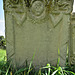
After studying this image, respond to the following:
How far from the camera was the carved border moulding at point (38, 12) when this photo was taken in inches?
93.6

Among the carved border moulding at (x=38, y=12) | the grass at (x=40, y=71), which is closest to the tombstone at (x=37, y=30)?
the carved border moulding at (x=38, y=12)

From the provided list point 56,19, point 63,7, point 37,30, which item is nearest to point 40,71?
point 37,30

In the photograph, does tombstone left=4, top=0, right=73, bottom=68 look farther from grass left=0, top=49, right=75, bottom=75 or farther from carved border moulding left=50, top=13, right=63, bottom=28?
grass left=0, top=49, right=75, bottom=75

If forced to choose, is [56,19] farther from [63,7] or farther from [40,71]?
[40,71]

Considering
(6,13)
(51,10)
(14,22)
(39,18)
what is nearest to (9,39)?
(14,22)

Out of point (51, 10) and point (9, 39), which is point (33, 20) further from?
point (9, 39)

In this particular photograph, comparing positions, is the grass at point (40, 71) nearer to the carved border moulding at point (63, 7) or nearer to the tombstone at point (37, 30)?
the tombstone at point (37, 30)

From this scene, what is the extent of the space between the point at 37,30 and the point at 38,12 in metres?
0.41

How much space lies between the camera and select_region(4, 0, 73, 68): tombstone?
240 centimetres

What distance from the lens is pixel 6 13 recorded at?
246 cm

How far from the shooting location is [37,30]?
2504 millimetres

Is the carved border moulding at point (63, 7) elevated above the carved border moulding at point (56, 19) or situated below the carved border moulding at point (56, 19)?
above

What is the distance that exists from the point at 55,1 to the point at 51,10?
0.22 meters

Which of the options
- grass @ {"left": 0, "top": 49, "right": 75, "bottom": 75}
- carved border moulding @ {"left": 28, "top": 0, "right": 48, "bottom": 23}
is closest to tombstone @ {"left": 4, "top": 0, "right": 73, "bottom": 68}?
carved border moulding @ {"left": 28, "top": 0, "right": 48, "bottom": 23}
